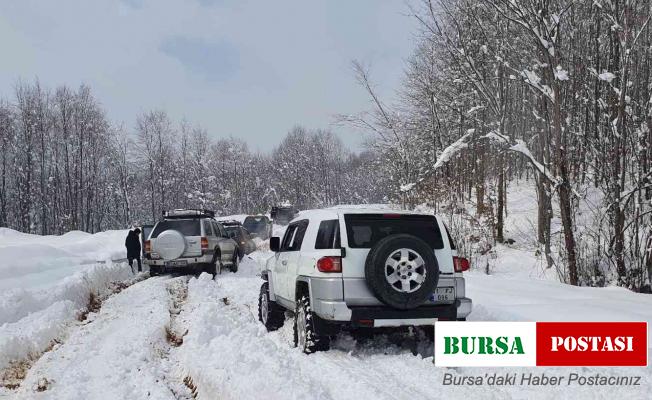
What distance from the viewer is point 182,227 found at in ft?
51.4

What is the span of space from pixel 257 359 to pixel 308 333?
716mm

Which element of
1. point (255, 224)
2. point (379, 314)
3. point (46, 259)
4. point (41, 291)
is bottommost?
point (46, 259)

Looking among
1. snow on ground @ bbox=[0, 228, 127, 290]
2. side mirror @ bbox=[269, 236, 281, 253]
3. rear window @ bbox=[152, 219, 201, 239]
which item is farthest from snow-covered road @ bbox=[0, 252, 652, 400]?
snow on ground @ bbox=[0, 228, 127, 290]

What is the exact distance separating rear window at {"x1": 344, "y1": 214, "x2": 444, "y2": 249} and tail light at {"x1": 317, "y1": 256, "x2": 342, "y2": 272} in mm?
412

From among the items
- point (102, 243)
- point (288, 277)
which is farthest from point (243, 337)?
point (102, 243)

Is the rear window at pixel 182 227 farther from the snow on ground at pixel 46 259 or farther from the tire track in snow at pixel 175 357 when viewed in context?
the tire track in snow at pixel 175 357

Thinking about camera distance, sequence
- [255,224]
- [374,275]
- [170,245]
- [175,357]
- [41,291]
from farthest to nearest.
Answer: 1. [255,224]
2. [170,245]
3. [41,291]
4. [175,357]
5. [374,275]

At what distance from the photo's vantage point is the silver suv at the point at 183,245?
49.4 ft

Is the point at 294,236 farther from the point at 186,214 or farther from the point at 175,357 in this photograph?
the point at 186,214

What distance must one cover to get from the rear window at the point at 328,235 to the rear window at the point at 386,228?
15 cm

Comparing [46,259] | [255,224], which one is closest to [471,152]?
[255,224]

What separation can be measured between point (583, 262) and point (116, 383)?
10927 mm

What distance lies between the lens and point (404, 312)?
5898mm

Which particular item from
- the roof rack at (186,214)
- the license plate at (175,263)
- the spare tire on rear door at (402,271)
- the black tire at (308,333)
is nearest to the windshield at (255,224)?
the roof rack at (186,214)
